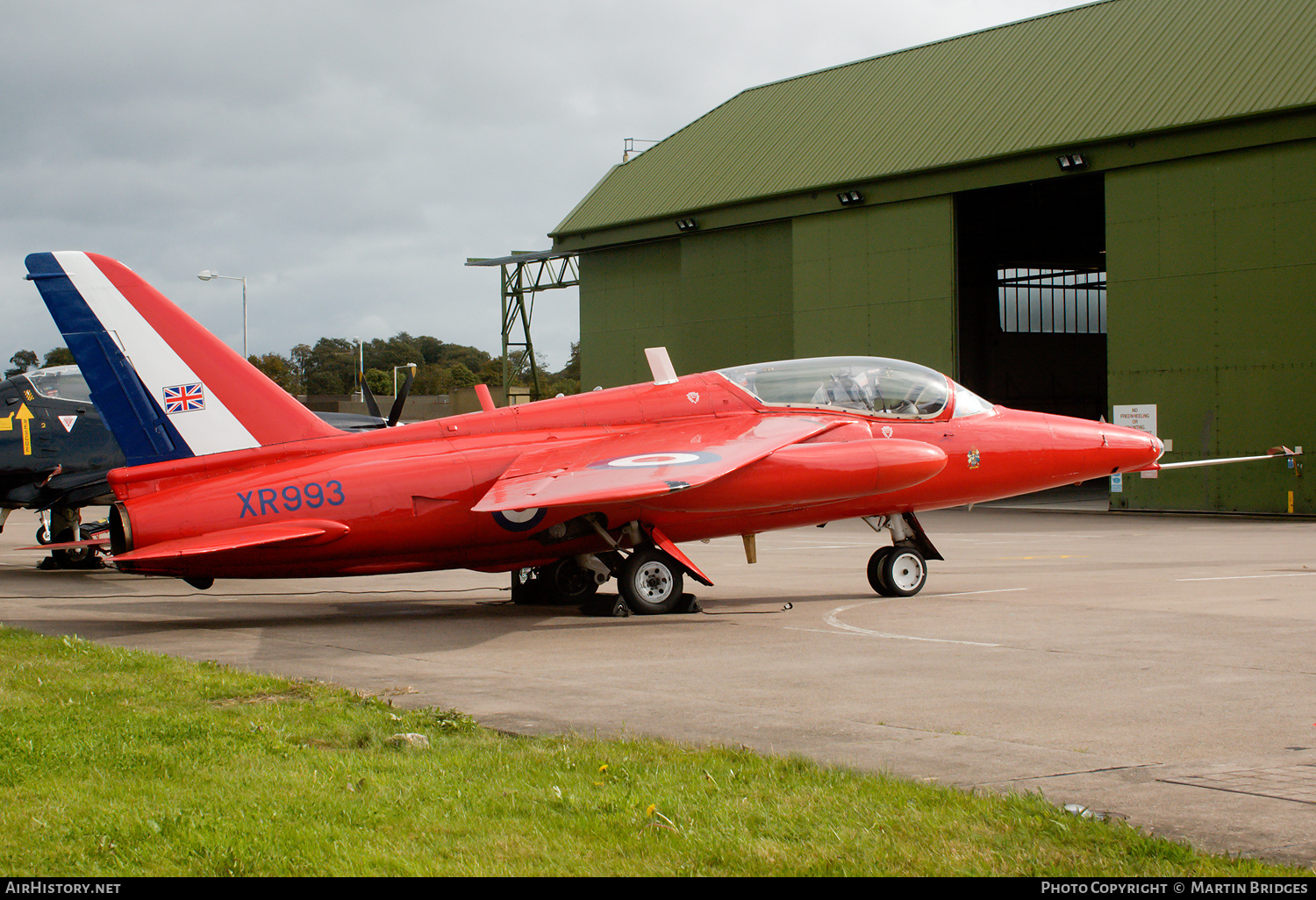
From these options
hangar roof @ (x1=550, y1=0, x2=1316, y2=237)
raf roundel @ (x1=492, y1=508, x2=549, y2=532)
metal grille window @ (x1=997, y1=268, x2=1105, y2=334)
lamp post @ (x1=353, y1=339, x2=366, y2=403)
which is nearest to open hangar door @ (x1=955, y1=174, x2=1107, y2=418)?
metal grille window @ (x1=997, y1=268, x2=1105, y2=334)

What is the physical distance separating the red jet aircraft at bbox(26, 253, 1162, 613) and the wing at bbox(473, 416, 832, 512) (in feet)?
0.11

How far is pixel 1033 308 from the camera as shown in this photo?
57.1 meters

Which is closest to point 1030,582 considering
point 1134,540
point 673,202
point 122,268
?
point 1134,540

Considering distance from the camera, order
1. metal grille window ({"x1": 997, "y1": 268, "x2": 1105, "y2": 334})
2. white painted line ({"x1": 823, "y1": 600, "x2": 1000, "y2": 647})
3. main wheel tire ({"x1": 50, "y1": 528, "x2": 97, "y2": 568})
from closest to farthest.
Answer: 1. white painted line ({"x1": 823, "y1": 600, "x2": 1000, "y2": 647})
2. main wheel tire ({"x1": 50, "y1": 528, "x2": 97, "y2": 568})
3. metal grille window ({"x1": 997, "y1": 268, "x2": 1105, "y2": 334})

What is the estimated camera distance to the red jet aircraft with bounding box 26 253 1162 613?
13.0m

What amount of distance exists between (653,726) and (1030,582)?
34.1 ft

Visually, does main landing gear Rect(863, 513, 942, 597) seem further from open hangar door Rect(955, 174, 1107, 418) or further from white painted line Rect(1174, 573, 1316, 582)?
open hangar door Rect(955, 174, 1107, 418)

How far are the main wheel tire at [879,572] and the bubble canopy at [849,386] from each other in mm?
1874

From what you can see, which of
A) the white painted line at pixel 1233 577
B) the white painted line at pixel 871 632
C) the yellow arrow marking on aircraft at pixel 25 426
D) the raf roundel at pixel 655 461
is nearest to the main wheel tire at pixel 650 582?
the raf roundel at pixel 655 461

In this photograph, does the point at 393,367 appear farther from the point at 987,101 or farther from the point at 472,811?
the point at 472,811

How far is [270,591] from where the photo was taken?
61.0 feet

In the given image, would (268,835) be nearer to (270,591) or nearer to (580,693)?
(580,693)

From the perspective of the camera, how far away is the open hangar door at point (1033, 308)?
50.4 metres

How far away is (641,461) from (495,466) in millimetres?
1988
